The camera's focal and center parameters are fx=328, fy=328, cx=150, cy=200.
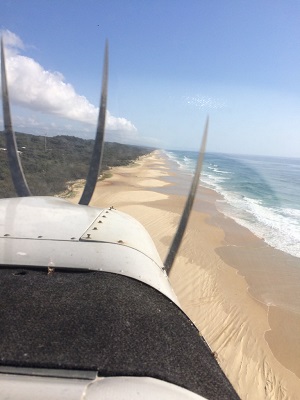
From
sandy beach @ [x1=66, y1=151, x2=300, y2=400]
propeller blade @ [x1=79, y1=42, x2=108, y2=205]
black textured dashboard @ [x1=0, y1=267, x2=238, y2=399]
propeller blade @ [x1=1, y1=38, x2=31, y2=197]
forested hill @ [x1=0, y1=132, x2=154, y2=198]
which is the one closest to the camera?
black textured dashboard @ [x1=0, y1=267, x2=238, y2=399]

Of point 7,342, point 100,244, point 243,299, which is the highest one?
point 100,244

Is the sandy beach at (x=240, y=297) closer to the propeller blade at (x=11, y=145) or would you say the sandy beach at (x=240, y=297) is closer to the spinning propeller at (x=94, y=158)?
the spinning propeller at (x=94, y=158)

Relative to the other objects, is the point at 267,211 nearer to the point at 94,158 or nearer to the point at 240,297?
the point at 240,297

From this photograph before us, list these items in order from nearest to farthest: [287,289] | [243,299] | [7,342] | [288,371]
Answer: [7,342], [288,371], [243,299], [287,289]

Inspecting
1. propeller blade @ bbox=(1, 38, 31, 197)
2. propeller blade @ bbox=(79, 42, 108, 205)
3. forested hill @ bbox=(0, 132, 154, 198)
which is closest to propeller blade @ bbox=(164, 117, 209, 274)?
propeller blade @ bbox=(79, 42, 108, 205)

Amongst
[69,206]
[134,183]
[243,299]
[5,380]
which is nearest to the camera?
[5,380]

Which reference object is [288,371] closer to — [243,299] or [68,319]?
[243,299]

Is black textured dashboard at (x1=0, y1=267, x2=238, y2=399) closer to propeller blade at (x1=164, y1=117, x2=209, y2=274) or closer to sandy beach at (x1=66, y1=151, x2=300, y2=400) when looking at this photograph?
propeller blade at (x1=164, y1=117, x2=209, y2=274)

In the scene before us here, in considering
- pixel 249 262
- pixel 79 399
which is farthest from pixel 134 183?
pixel 79 399
